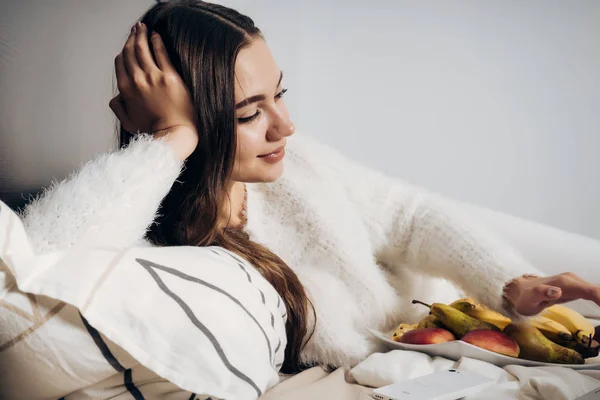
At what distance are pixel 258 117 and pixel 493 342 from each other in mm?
536

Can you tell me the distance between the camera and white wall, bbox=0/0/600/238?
148 centimetres

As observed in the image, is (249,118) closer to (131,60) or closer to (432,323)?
(131,60)

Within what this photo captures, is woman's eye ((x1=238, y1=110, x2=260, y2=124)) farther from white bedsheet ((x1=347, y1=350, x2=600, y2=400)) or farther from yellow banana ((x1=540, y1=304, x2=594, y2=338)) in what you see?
yellow banana ((x1=540, y1=304, x2=594, y2=338))

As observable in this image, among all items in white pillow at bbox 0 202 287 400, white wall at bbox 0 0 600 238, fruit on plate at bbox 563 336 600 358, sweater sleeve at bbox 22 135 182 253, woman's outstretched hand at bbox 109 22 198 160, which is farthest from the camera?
white wall at bbox 0 0 600 238

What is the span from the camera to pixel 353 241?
3.78 feet

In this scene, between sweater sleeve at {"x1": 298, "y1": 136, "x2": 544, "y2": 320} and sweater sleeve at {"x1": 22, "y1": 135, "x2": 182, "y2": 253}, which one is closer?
sweater sleeve at {"x1": 22, "y1": 135, "x2": 182, "y2": 253}

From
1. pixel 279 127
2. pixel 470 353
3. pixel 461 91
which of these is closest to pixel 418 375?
pixel 470 353

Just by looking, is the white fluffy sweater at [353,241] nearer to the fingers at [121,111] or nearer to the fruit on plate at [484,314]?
the fruit on plate at [484,314]

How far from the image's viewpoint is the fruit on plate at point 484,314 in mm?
1093

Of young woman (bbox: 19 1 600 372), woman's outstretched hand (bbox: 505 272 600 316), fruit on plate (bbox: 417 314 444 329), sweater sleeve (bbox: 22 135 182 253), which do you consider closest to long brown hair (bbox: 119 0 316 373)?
young woman (bbox: 19 1 600 372)

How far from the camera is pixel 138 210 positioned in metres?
0.81

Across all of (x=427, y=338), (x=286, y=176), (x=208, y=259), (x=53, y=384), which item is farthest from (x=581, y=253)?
(x=53, y=384)

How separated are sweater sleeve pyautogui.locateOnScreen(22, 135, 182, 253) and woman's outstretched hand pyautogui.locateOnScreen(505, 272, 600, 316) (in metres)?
0.62

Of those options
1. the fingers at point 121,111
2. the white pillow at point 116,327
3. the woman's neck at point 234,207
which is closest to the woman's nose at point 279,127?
the woman's neck at point 234,207
